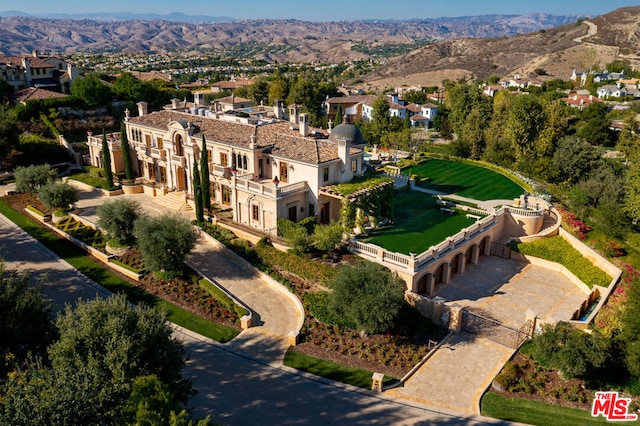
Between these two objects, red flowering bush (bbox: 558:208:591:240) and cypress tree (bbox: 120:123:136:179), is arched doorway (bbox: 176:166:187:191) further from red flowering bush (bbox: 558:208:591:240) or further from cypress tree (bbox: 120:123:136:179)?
red flowering bush (bbox: 558:208:591:240)

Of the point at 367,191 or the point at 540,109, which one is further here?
the point at 540,109

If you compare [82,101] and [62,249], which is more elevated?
[82,101]

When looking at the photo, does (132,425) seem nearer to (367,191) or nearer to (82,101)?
(367,191)

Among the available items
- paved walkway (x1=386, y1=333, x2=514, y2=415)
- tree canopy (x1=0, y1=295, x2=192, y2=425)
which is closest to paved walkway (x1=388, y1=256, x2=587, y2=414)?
paved walkway (x1=386, y1=333, x2=514, y2=415)

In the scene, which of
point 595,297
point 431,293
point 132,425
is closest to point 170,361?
point 132,425

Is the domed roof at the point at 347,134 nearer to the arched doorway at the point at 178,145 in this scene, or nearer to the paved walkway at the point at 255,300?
the paved walkway at the point at 255,300

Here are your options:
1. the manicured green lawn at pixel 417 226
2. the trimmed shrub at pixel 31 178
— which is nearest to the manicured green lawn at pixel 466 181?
the manicured green lawn at pixel 417 226
